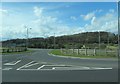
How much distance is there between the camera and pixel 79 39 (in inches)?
4788

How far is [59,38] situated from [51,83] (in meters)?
128

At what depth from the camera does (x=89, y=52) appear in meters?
37.9

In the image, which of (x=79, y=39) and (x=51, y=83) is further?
(x=79, y=39)

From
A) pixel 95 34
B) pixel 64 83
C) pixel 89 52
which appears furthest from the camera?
pixel 95 34

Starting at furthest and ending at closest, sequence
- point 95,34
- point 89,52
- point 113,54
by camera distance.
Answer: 1. point 95,34
2. point 89,52
3. point 113,54

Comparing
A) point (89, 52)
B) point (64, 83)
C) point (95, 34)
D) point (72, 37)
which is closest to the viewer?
point (64, 83)

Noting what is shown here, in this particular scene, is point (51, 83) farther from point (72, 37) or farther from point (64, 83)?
point (72, 37)

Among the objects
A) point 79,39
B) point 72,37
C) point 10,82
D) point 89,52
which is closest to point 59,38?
point 72,37

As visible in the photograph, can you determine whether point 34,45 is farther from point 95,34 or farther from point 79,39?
point 95,34

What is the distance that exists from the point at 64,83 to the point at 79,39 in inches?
4366

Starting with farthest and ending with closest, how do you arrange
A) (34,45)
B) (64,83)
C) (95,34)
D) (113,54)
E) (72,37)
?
1. (72,37)
2. (34,45)
3. (95,34)
4. (113,54)
5. (64,83)

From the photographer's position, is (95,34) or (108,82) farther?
(95,34)

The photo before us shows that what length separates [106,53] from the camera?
3488 cm

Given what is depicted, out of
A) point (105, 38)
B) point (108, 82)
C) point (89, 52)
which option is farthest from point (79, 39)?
point (108, 82)
